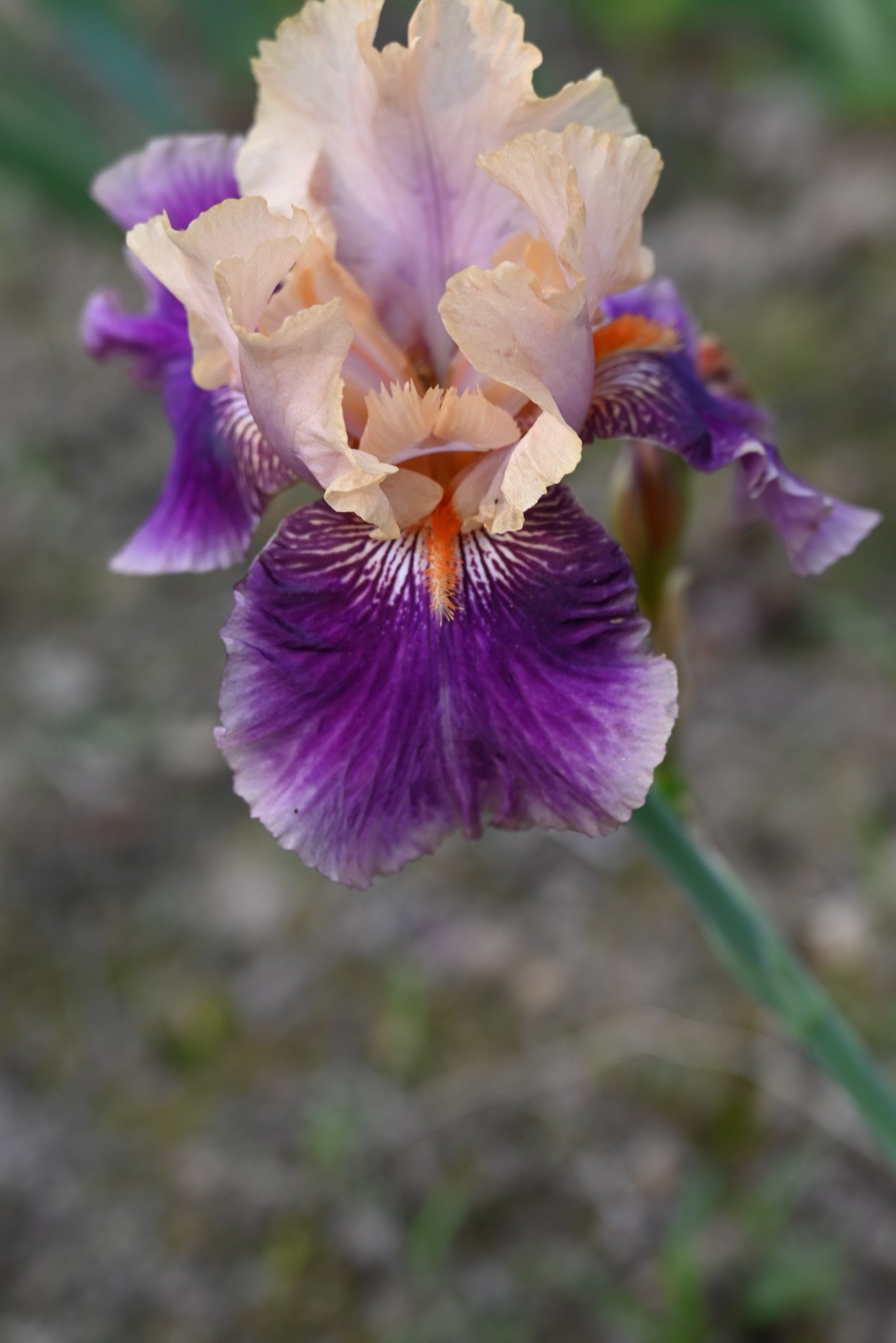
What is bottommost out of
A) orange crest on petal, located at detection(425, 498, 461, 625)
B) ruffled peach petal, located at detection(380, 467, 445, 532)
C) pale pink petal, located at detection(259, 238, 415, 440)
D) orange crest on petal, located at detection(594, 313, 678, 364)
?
orange crest on petal, located at detection(425, 498, 461, 625)

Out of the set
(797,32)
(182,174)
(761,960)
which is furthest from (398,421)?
(797,32)

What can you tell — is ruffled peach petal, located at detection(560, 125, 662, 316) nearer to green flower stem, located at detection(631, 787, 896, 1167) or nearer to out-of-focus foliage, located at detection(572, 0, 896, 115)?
green flower stem, located at detection(631, 787, 896, 1167)

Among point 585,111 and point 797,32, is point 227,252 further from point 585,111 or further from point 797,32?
point 797,32

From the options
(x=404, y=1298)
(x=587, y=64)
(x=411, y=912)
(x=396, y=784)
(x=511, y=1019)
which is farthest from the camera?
(x=587, y=64)

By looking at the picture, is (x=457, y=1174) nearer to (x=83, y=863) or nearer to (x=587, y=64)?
(x=83, y=863)

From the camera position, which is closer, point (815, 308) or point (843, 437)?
point (843, 437)

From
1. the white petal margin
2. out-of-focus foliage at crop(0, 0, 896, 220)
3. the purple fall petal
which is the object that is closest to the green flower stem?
the white petal margin

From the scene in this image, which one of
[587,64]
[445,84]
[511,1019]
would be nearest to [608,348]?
[445,84]
